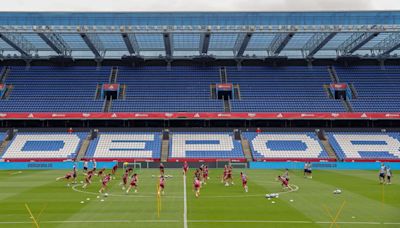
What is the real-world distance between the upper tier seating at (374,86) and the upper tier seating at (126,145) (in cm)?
3166

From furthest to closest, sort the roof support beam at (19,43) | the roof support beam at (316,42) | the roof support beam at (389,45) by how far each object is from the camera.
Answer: the roof support beam at (389,45), the roof support beam at (316,42), the roof support beam at (19,43)

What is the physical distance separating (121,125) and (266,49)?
27519 millimetres

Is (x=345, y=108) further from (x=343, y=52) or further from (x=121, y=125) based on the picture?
(x=121, y=125)

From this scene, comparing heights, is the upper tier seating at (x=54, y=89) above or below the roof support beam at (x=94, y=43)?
below

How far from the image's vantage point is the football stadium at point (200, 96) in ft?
176

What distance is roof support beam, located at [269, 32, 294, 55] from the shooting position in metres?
61.3

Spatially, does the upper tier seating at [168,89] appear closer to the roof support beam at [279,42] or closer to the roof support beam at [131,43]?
the roof support beam at [131,43]

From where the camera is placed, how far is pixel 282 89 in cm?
7056

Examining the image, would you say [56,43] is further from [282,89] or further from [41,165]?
[282,89]

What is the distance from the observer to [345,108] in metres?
65.7

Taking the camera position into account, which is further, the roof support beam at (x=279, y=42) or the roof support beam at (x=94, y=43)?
the roof support beam at (x=279, y=42)

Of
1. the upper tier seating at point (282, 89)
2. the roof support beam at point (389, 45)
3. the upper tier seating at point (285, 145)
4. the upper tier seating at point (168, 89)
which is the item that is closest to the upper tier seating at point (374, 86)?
the upper tier seating at point (282, 89)

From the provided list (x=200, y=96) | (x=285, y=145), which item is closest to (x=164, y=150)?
(x=200, y=96)

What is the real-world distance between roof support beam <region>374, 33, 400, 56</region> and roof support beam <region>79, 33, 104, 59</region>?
44580 mm
